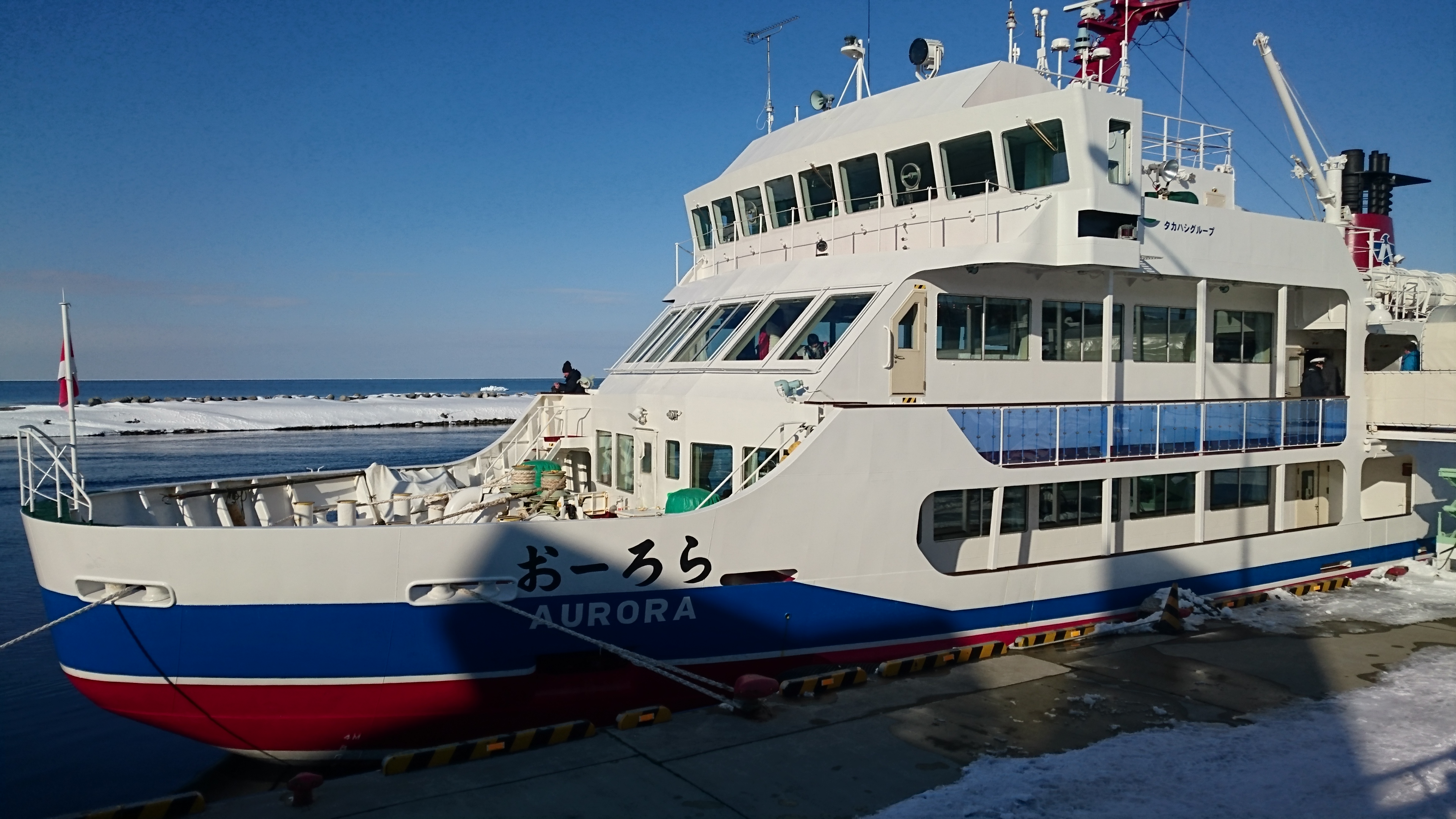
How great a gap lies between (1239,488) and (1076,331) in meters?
4.32

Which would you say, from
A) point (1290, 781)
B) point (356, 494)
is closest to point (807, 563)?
point (1290, 781)

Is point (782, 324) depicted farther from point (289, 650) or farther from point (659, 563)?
point (289, 650)

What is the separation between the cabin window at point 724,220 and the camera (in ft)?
48.5

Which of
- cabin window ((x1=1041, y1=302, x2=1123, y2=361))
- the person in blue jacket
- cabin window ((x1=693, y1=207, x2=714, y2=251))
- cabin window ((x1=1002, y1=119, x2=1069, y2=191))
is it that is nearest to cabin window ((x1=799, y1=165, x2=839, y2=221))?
cabin window ((x1=1002, y1=119, x2=1069, y2=191))

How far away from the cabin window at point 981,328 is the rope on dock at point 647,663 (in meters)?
4.72

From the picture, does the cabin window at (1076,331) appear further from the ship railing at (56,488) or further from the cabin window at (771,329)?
the ship railing at (56,488)

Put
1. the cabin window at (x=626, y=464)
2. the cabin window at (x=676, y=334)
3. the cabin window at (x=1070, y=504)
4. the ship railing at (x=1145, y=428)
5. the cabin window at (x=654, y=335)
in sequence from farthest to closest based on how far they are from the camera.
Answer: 1. the cabin window at (x=654, y=335)
2. the cabin window at (x=676, y=334)
3. the cabin window at (x=626, y=464)
4. the cabin window at (x=1070, y=504)
5. the ship railing at (x=1145, y=428)

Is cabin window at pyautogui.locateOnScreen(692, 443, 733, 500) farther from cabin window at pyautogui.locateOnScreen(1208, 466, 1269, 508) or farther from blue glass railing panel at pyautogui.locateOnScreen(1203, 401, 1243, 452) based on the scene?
cabin window at pyautogui.locateOnScreen(1208, 466, 1269, 508)

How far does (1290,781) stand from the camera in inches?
277

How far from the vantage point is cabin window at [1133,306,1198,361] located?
1312 cm

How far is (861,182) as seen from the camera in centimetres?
1260

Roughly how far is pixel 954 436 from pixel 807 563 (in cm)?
225

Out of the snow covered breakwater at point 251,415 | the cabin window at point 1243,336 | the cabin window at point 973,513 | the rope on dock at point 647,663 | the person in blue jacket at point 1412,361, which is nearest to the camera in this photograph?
the rope on dock at point 647,663

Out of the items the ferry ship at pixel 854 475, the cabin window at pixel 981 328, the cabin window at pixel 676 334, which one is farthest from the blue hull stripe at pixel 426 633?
the cabin window at pixel 676 334
